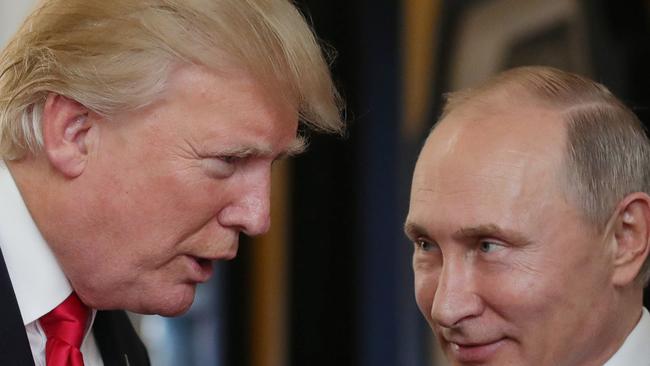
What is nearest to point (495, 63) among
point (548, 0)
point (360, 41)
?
point (548, 0)

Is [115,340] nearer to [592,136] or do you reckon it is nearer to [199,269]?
[199,269]

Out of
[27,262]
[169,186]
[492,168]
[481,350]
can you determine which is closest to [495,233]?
[492,168]

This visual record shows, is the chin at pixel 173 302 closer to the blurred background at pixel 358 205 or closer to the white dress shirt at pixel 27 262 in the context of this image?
the white dress shirt at pixel 27 262

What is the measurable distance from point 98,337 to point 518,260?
872 millimetres

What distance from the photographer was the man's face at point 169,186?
7.76 ft

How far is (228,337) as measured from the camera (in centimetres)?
571


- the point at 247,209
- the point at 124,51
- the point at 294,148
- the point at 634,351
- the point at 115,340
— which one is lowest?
the point at 634,351

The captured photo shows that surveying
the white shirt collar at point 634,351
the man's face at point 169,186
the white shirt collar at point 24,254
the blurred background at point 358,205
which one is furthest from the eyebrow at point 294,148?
the blurred background at point 358,205

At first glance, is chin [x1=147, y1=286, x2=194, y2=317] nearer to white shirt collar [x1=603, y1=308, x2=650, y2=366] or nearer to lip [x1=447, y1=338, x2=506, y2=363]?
lip [x1=447, y1=338, x2=506, y2=363]

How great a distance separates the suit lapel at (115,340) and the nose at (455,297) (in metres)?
0.64

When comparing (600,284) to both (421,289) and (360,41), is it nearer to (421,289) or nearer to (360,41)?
(421,289)

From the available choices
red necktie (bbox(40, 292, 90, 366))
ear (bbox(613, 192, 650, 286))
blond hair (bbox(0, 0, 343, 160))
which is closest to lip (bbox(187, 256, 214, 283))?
red necktie (bbox(40, 292, 90, 366))

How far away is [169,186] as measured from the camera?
2.38 meters

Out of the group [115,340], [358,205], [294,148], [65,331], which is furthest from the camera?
[358,205]
